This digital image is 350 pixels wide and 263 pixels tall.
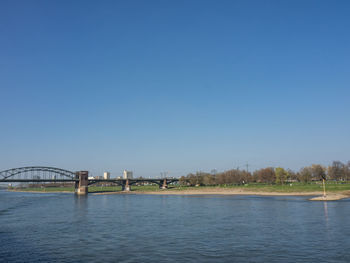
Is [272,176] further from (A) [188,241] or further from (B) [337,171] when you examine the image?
(A) [188,241]

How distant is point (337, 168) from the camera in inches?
5817

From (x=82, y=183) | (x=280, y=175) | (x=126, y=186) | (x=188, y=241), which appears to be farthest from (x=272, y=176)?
(x=188, y=241)

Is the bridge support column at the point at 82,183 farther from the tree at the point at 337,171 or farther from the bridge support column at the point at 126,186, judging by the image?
the tree at the point at 337,171

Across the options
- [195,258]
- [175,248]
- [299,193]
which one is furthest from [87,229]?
[299,193]

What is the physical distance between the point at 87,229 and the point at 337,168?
145 meters

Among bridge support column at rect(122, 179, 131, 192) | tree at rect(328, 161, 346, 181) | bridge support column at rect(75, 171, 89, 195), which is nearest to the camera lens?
tree at rect(328, 161, 346, 181)

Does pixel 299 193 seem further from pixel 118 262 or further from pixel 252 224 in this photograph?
pixel 118 262

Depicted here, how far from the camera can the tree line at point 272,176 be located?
146975 millimetres

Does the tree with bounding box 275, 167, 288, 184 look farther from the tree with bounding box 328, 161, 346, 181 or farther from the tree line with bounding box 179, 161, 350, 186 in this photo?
the tree with bounding box 328, 161, 346, 181

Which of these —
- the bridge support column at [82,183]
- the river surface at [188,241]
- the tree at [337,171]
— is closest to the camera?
the river surface at [188,241]

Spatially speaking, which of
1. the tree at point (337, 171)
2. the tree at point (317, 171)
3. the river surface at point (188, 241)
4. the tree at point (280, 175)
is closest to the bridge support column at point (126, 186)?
the tree at point (280, 175)

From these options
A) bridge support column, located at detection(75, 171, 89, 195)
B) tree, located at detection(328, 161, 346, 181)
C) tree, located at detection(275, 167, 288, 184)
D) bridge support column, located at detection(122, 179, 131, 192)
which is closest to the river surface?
tree, located at detection(275, 167, 288, 184)

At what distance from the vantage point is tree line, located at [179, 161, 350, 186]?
147 metres

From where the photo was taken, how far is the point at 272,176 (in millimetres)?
165625
